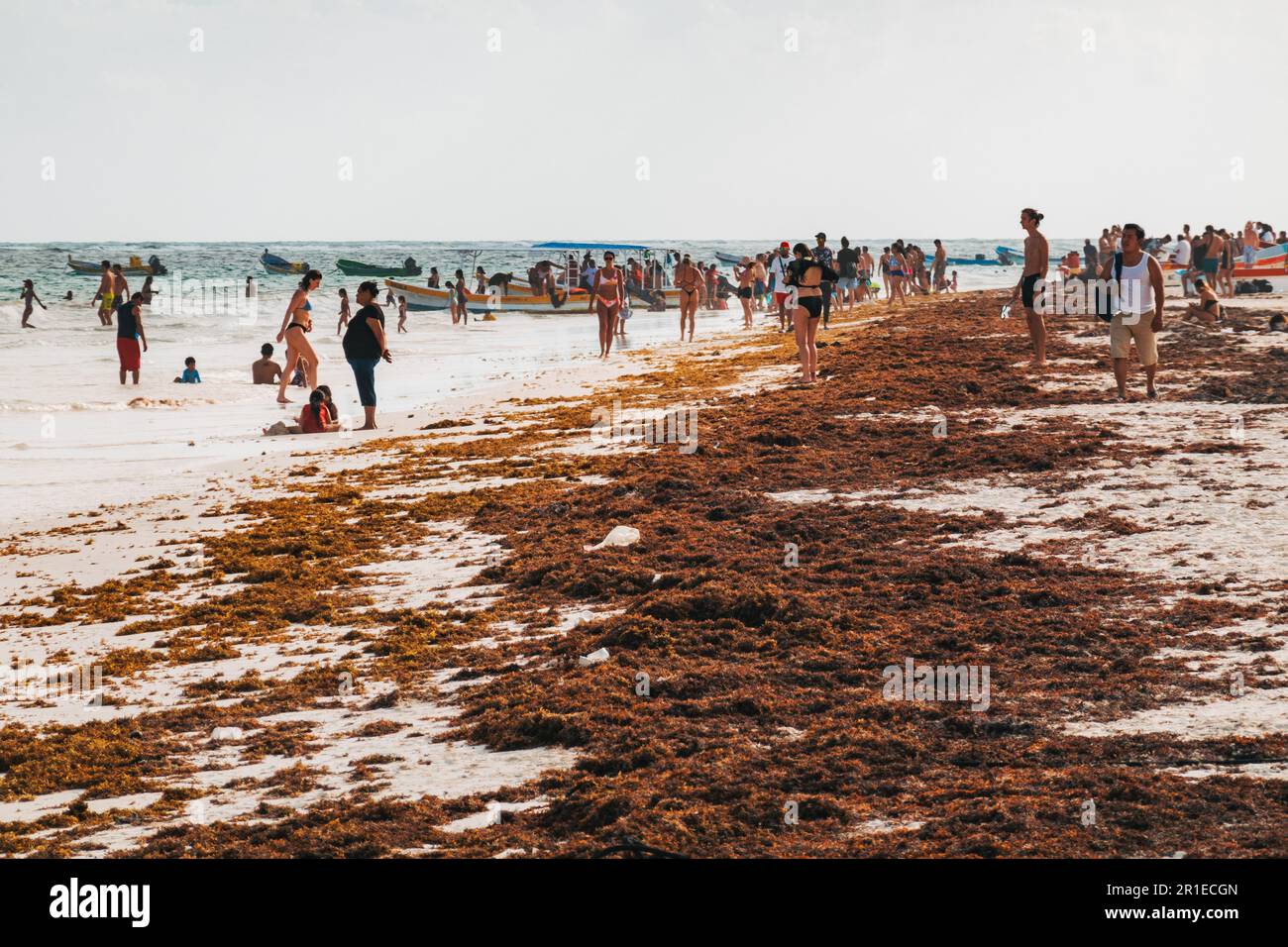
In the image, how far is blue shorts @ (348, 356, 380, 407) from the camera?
15562 millimetres

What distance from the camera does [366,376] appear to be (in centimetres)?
1579

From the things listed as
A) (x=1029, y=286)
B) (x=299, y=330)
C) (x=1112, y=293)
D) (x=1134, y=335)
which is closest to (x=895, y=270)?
(x=1029, y=286)

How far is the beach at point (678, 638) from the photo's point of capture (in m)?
4.54

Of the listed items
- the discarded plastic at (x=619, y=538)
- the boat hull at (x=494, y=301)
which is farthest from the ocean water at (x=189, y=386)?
the discarded plastic at (x=619, y=538)

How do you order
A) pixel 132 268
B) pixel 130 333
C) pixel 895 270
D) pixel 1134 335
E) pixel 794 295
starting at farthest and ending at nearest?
pixel 132 268, pixel 895 270, pixel 794 295, pixel 130 333, pixel 1134 335

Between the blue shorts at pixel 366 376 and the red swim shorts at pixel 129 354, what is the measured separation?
8873 millimetres

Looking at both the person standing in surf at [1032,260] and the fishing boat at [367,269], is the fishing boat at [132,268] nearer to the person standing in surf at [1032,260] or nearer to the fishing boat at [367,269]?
the fishing boat at [367,269]

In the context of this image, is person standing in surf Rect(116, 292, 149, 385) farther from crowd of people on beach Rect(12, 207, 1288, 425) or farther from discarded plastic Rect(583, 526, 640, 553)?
discarded plastic Rect(583, 526, 640, 553)

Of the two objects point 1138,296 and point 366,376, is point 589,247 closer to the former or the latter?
point 366,376

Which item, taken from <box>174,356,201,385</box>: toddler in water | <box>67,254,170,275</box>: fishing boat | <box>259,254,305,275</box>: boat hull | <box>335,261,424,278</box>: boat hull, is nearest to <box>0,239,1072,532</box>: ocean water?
<box>174,356,201,385</box>: toddler in water

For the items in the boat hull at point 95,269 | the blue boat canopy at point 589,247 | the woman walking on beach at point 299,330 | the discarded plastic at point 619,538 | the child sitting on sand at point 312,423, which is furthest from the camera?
the boat hull at point 95,269

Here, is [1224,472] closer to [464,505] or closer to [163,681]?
[464,505]

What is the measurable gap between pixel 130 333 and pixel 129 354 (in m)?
0.67
